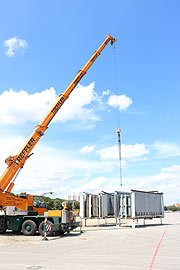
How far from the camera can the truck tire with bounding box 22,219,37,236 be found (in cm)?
1648

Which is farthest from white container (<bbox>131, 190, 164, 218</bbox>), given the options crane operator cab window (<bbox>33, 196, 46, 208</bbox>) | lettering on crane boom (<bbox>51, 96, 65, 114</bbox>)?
lettering on crane boom (<bbox>51, 96, 65, 114</bbox>)

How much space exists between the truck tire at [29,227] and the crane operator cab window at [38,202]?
178 cm

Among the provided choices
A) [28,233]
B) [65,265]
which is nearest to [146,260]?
[65,265]

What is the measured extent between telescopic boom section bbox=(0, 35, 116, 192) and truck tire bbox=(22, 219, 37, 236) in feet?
8.64

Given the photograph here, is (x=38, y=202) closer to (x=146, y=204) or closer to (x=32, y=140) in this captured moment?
(x=32, y=140)

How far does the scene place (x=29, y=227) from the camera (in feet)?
54.9

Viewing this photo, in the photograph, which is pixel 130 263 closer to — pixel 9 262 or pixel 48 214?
pixel 9 262

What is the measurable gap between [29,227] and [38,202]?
2.23 metres

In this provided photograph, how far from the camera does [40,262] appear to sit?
27.7 feet

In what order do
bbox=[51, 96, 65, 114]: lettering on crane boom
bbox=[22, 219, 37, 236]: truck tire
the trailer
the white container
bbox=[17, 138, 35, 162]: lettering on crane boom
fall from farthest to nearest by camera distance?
the white container, bbox=[51, 96, 65, 114]: lettering on crane boom, bbox=[17, 138, 35, 162]: lettering on crane boom, bbox=[22, 219, 37, 236]: truck tire, the trailer

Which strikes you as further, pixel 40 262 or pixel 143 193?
pixel 143 193

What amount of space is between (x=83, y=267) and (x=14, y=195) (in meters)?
11.4

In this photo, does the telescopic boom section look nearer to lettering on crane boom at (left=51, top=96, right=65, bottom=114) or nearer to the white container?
lettering on crane boom at (left=51, top=96, right=65, bottom=114)

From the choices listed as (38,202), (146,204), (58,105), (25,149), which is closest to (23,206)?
(38,202)
